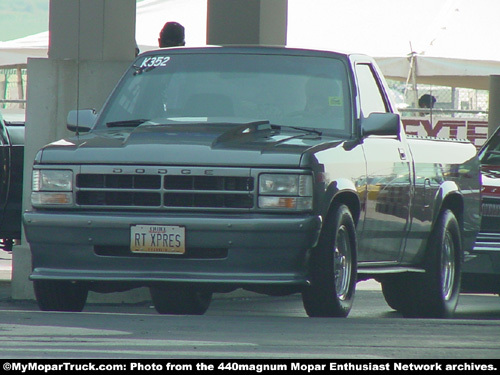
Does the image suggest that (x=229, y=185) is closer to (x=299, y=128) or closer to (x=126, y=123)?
(x=299, y=128)

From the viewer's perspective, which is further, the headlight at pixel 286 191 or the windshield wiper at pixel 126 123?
the windshield wiper at pixel 126 123

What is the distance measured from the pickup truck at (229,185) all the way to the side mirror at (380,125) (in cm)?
1

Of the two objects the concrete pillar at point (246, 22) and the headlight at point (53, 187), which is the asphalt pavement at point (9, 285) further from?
the headlight at point (53, 187)

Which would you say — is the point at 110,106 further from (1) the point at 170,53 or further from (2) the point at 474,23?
(2) the point at 474,23

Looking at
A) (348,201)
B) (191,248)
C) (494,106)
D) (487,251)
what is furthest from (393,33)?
(191,248)

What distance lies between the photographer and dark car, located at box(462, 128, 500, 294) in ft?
34.0

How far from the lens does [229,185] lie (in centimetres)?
723

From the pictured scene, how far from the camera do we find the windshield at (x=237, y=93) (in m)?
8.18

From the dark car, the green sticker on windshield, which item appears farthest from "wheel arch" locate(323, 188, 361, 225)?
the dark car

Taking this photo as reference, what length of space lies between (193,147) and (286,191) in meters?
0.59

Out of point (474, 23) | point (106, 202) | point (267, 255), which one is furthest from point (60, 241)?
point (474, 23)

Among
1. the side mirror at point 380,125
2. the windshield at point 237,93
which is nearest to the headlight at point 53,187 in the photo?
the windshield at point 237,93

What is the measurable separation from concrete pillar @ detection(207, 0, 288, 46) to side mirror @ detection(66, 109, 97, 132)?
447 cm

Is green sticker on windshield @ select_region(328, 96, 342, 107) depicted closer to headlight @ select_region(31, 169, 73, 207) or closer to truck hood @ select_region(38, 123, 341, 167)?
truck hood @ select_region(38, 123, 341, 167)
